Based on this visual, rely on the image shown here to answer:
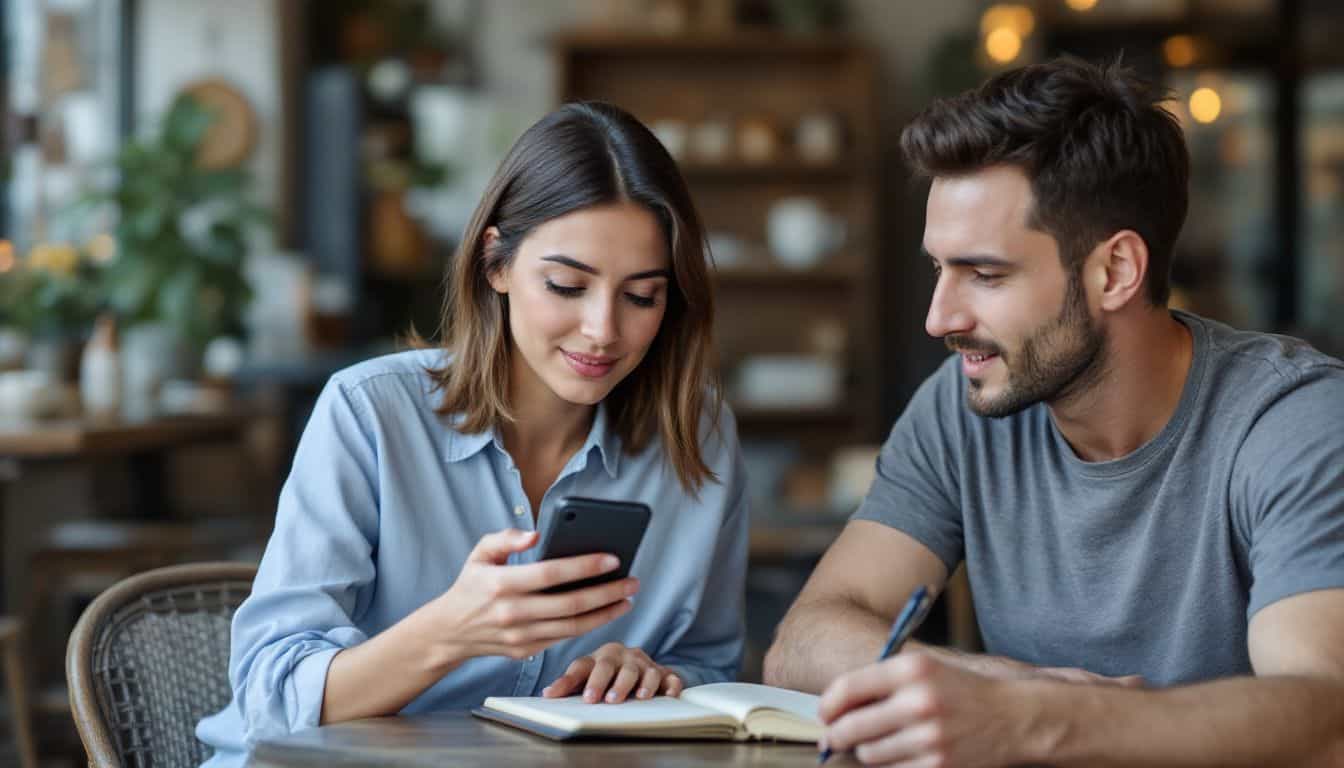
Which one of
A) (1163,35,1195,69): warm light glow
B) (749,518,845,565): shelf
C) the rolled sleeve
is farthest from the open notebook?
(1163,35,1195,69): warm light glow

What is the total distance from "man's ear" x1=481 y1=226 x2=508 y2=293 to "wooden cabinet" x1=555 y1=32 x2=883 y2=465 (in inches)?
192

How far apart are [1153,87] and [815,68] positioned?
548 cm

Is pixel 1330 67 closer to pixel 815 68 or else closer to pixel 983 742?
pixel 815 68

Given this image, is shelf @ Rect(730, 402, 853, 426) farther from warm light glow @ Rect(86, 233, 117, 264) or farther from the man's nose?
the man's nose

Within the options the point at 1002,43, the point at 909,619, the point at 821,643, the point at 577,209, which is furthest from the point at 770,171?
the point at 909,619

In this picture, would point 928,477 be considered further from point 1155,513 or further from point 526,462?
point 526,462

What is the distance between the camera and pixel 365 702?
5.50 feet

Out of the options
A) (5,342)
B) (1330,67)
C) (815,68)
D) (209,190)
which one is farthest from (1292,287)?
(5,342)

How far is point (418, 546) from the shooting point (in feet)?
6.29

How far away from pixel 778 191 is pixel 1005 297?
552cm

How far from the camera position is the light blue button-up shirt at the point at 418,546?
69.8 inches

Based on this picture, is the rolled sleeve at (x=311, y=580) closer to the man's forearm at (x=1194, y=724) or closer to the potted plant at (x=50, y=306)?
the man's forearm at (x=1194, y=724)

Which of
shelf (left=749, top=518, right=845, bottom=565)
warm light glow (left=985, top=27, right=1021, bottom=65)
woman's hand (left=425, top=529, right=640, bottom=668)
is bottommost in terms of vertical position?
shelf (left=749, top=518, right=845, bottom=565)

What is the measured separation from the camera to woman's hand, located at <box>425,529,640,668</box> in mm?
1521
